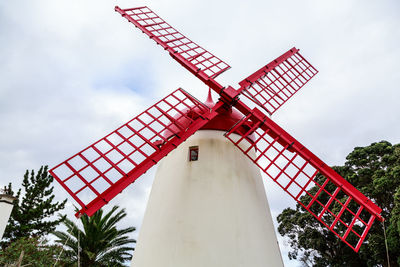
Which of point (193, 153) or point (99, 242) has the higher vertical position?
point (193, 153)

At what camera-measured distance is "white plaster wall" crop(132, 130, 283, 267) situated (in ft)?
15.4

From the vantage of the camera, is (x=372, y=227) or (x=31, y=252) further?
(x=372, y=227)

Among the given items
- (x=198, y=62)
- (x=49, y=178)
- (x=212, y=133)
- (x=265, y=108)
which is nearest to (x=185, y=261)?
(x=212, y=133)

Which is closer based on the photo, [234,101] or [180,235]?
[180,235]

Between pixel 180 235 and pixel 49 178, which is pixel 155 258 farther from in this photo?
pixel 49 178

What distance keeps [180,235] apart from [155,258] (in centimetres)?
60

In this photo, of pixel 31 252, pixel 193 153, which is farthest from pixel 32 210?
pixel 193 153

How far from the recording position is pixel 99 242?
41.6ft

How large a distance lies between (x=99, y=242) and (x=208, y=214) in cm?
980

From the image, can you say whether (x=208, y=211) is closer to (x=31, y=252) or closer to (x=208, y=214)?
(x=208, y=214)

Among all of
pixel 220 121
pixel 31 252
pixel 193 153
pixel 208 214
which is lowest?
pixel 31 252

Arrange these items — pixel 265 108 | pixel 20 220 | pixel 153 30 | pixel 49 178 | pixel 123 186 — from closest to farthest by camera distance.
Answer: pixel 123 186 → pixel 265 108 → pixel 153 30 → pixel 20 220 → pixel 49 178

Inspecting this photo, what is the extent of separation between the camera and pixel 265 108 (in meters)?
6.57

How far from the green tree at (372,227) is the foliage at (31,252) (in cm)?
1378
